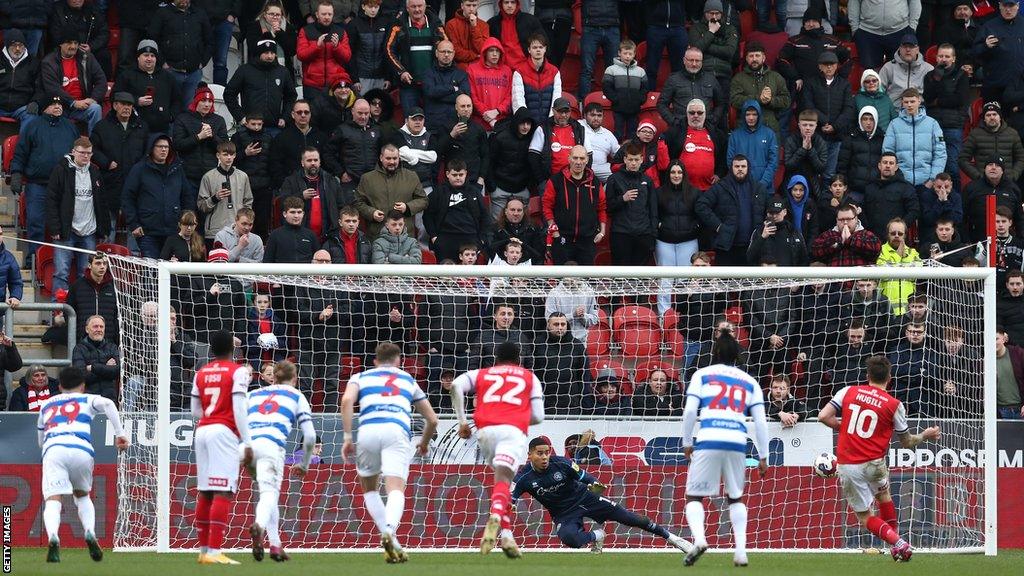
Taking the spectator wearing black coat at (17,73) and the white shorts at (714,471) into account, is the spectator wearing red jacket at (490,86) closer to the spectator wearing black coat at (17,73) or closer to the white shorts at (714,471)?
the spectator wearing black coat at (17,73)

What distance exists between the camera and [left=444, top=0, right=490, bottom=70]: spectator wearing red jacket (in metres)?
21.3

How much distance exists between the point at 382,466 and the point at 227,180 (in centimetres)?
680

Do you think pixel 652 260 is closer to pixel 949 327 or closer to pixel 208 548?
pixel 949 327

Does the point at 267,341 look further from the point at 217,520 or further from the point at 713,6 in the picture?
the point at 713,6

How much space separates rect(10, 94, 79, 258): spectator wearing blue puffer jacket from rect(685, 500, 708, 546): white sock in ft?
31.2

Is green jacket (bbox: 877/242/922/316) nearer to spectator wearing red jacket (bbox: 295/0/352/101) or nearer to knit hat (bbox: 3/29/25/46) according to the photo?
spectator wearing red jacket (bbox: 295/0/352/101)

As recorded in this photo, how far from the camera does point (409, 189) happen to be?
62.2ft

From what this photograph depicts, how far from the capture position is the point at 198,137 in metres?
19.1

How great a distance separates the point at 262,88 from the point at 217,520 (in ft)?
26.6

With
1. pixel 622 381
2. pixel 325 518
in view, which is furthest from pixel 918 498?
pixel 325 518

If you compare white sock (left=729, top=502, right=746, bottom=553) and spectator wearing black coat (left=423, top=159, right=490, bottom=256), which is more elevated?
spectator wearing black coat (left=423, top=159, right=490, bottom=256)

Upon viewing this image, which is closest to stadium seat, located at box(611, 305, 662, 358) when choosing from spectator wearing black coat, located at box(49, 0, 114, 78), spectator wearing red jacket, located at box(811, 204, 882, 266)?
spectator wearing red jacket, located at box(811, 204, 882, 266)

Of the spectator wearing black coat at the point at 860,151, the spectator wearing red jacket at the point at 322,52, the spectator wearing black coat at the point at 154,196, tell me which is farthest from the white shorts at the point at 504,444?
the spectator wearing black coat at the point at 860,151

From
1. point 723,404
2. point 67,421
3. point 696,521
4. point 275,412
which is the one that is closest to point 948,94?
point 723,404
